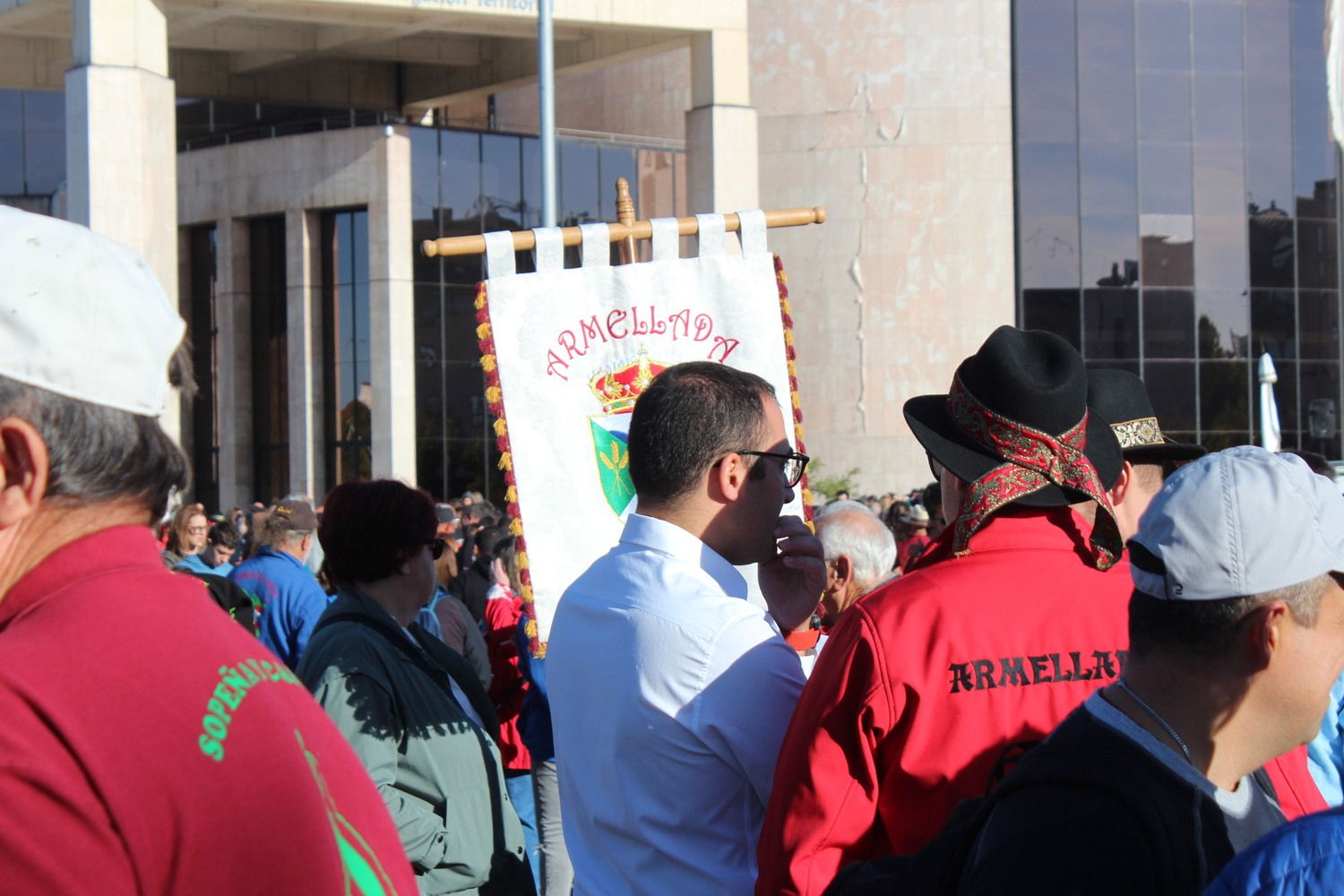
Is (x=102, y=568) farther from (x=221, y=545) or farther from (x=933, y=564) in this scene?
(x=221, y=545)

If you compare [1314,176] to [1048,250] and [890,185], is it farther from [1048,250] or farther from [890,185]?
[890,185]

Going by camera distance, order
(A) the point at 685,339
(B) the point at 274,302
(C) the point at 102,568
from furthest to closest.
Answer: (B) the point at 274,302 → (A) the point at 685,339 → (C) the point at 102,568

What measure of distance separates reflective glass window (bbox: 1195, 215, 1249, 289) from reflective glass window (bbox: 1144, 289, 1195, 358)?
0.75 metres

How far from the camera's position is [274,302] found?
29.9 meters

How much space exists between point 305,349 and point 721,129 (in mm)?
10810

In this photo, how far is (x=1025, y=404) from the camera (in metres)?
2.63

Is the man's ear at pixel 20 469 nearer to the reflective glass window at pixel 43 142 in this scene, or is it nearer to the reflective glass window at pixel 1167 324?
the reflective glass window at pixel 1167 324

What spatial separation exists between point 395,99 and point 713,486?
90.5ft

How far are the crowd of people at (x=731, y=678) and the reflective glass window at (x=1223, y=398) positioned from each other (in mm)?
29912

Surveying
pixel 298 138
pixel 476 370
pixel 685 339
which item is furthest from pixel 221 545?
pixel 298 138

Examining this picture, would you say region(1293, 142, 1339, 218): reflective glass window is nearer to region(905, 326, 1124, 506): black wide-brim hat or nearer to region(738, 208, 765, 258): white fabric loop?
region(738, 208, 765, 258): white fabric loop

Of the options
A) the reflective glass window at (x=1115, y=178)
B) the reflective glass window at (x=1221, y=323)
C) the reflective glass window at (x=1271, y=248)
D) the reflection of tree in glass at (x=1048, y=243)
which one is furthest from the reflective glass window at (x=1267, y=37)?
the reflection of tree in glass at (x=1048, y=243)

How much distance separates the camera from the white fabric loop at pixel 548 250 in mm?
4582

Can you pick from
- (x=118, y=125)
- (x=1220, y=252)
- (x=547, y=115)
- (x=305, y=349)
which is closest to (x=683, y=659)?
(x=547, y=115)
